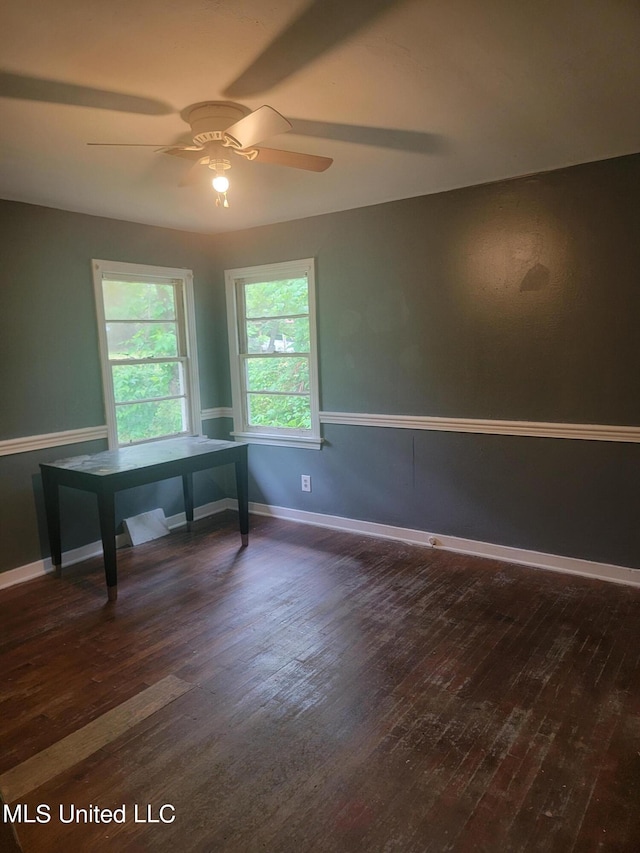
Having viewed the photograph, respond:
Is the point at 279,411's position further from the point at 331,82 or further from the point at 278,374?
the point at 331,82

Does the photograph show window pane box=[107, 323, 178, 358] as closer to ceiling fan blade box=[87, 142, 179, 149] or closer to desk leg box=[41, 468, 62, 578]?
desk leg box=[41, 468, 62, 578]

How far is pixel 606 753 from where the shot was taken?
1.85 meters

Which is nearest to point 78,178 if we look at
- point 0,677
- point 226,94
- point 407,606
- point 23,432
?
point 226,94

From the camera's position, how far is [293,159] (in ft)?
7.39

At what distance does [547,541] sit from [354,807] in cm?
211

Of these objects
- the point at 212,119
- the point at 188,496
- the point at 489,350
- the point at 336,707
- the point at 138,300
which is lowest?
the point at 336,707

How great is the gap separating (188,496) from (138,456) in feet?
2.96

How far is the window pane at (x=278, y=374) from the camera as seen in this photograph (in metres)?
4.27

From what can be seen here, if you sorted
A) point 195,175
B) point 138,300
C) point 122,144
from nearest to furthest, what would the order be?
point 122,144 → point 195,175 → point 138,300

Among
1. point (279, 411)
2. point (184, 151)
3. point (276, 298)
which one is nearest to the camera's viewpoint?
point (184, 151)

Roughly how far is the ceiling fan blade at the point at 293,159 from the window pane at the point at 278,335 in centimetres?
188

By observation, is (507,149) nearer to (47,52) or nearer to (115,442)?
(47,52)

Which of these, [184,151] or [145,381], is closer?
[184,151]

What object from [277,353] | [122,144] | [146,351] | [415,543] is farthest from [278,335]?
[122,144]
